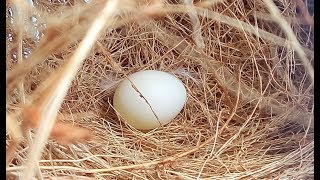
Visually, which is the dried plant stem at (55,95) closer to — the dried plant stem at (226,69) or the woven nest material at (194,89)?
the woven nest material at (194,89)

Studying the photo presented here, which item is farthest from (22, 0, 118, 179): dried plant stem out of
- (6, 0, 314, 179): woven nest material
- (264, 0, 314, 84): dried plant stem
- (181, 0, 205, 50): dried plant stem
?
(181, 0, 205, 50): dried plant stem

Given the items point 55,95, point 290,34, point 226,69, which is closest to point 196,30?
point 226,69

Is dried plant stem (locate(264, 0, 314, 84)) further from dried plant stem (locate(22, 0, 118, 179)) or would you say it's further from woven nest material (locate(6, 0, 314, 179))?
dried plant stem (locate(22, 0, 118, 179))

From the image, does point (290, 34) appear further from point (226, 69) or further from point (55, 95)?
point (55, 95)

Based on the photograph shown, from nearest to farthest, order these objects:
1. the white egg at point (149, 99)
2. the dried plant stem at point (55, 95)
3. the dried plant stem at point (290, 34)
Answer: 1. the dried plant stem at point (55, 95)
2. the dried plant stem at point (290, 34)
3. the white egg at point (149, 99)

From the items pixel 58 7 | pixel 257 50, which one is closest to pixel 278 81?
pixel 257 50

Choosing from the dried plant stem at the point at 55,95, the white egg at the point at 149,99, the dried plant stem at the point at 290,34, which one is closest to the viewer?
the dried plant stem at the point at 55,95

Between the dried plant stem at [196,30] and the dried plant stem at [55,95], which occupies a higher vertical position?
the dried plant stem at [196,30]

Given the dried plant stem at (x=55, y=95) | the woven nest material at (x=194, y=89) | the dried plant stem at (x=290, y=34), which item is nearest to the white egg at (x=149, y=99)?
the woven nest material at (x=194, y=89)

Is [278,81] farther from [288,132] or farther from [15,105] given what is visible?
[15,105]
